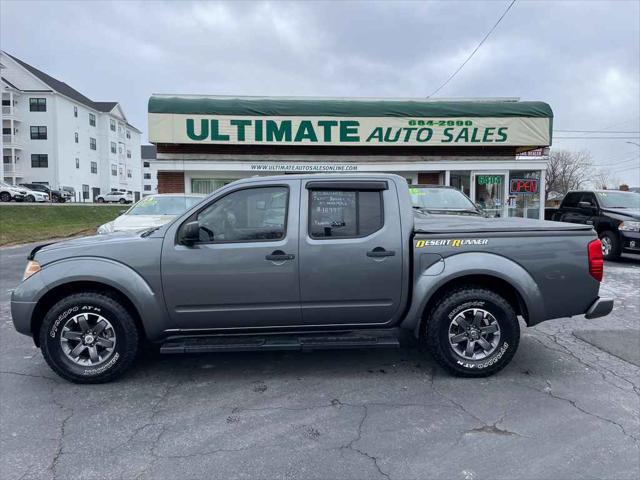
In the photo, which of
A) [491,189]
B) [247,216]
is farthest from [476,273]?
[491,189]

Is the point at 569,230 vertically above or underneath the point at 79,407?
above

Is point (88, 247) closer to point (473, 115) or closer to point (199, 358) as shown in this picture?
point (199, 358)

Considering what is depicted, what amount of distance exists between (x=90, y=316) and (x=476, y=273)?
3.38 meters

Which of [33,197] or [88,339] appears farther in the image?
[33,197]

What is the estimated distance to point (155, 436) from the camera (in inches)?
124

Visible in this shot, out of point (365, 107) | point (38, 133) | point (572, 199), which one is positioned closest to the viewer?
point (572, 199)

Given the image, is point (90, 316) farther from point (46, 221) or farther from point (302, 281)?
point (46, 221)

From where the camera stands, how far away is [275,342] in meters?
3.97

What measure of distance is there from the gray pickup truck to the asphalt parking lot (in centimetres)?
36

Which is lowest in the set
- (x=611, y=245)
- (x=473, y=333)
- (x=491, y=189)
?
(x=473, y=333)

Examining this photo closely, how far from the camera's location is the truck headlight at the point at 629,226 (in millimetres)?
10430

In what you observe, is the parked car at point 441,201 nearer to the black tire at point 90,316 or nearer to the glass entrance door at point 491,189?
the black tire at point 90,316

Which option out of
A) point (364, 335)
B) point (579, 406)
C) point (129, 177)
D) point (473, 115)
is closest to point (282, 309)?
point (364, 335)

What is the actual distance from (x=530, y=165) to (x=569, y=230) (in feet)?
38.6
